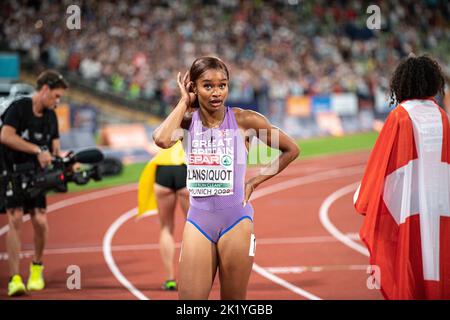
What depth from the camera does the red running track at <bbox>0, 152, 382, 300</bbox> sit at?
7949 mm

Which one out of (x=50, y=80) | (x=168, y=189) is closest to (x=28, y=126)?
(x=50, y=80)

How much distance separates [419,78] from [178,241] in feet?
20.4

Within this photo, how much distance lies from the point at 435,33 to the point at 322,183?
23.8 meters

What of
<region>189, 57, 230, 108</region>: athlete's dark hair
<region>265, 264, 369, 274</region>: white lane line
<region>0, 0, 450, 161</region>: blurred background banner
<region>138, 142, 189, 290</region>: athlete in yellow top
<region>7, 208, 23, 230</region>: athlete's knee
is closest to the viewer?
<region>189, 57, 230, 108</region>: athlete's dark hair

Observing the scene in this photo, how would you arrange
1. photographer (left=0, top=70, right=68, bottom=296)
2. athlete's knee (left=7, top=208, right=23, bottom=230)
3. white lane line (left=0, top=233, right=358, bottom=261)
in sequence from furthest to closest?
1. white lane line (left=0, top=233, right=358, bottom=261)
2. athlete's knee (left=7, top=208, right=23, bottom=230)
3. photographer (left=0, top=70, right=68, bottom=296)

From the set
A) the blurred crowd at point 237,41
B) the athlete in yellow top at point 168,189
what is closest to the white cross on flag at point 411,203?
the athlete in yellow top at point 168,189

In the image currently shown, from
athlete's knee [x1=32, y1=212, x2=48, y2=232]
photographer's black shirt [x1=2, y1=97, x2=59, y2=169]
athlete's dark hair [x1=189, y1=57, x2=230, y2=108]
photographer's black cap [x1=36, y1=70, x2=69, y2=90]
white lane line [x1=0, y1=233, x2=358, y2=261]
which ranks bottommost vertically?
white lane line [x1=0, y1=233, x2=358, y2=261]

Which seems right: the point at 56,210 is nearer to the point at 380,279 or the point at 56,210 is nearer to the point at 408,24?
the point at 380,279

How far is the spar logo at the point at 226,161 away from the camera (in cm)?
486

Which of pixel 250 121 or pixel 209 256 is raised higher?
pixel 250 121

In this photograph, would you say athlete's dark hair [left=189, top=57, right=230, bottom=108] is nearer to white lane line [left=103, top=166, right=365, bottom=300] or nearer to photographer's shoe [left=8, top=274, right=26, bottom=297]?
white lane line [left=103, top=166, right=365, bottom=300]

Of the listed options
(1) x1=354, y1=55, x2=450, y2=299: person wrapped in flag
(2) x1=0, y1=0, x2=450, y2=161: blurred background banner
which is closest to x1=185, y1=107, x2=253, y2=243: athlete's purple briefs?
(1) x1=354, y1=55, x2=450, y2=299: person wrapped in flag

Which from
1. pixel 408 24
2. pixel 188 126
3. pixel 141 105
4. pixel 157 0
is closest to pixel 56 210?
pixel 188 126
